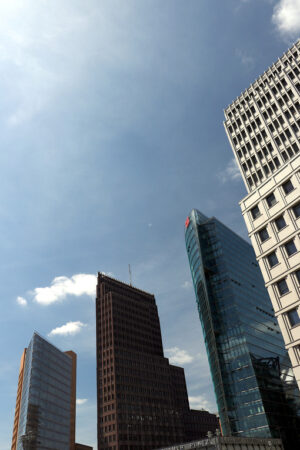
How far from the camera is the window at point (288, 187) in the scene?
46.8 meters

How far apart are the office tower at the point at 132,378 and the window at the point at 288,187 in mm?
119765

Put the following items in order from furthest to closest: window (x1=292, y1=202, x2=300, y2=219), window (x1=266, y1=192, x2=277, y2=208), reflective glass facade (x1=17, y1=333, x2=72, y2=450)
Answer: reflective glass facade (x1=17, y1=333, x2=72, y2=450), window (x1=266, y1=192, x2=277, y2=208), window (x1=292, y1=202, x2=300, y2=219)

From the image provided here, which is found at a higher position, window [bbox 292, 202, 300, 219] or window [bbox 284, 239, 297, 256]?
window [bbox 292, 202, 300, 219]

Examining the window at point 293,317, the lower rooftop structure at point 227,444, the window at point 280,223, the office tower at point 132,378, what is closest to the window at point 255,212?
the window at point 280,223

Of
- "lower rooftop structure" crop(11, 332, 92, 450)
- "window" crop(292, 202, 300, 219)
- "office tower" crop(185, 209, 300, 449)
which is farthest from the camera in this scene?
"lower rooftop structure" crop(11, 332, 92, 450)

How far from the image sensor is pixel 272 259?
4597cm

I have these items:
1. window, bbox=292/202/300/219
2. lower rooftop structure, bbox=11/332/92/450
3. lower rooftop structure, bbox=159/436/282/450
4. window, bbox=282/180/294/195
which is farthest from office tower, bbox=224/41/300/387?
lower rooftop structure, bbox=11/332/92/450

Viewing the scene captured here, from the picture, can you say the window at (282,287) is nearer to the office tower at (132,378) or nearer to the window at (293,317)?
the window at (293,317)

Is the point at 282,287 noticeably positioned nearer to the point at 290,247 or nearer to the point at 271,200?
the point at 290,247

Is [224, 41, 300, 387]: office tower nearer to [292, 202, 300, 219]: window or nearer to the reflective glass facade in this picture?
[292, 202, 300, 219]: window

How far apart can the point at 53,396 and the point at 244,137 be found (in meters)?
116

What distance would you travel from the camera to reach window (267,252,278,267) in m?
45.4

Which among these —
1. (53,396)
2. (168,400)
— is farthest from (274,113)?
(168,400)

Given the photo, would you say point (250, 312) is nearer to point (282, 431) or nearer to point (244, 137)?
point (282, 431)
